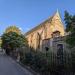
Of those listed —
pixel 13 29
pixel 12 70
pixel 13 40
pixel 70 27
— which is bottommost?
pixel 12 70

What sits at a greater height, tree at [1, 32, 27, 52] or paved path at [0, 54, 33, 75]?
tree at [1, 32, 27, 52]

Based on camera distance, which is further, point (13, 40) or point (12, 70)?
point (13, 40)

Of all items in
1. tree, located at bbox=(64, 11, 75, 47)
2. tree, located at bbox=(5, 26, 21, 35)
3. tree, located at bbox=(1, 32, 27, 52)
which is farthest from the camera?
tree, located at bbox=(5, 26, 21, 35)

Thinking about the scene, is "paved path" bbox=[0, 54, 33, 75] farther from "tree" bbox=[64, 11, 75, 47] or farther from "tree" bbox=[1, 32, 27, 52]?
"tree" bbox=[1, 32, 27, 52]

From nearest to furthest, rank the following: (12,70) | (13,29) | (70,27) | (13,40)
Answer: (70,27), (12,70), (13,40), (13,29)

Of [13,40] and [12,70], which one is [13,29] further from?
[12,70]

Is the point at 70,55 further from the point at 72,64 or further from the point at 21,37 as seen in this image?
the point at 21,37

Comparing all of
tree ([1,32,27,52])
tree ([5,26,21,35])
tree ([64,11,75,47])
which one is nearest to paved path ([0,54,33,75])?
tree ([64,11,75,47])

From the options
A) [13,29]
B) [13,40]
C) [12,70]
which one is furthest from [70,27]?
[13,29]

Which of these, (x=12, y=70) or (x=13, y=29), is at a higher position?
(x=13, y=29)

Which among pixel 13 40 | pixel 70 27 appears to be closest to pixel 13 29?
pixel 13 40

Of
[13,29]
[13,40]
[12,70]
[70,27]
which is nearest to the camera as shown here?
[70,27]

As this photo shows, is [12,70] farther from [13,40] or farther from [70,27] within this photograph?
[13,40]

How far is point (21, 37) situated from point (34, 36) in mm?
2984
